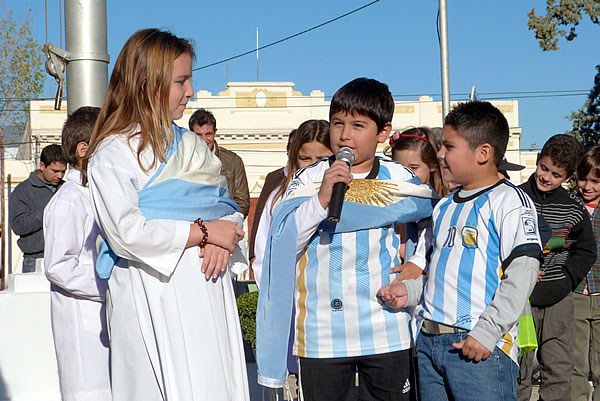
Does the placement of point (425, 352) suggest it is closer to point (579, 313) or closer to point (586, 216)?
point (586, 216)

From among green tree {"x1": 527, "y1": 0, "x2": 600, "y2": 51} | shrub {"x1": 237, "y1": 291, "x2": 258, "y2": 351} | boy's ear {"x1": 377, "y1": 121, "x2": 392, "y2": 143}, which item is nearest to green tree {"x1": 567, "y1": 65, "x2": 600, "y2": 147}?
green tree {"x1": 527, "y1": 0, "x2": 600, "y2": 51}

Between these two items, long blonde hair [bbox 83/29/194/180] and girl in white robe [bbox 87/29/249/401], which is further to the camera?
long blonde hair [bbox 83/29/194/180]

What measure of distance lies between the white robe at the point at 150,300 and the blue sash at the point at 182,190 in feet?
0.17

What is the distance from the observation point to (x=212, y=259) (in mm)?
3094

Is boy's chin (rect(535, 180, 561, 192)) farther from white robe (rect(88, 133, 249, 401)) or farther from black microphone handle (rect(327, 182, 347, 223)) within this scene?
white robe (rect(88, 133, 249, 401))

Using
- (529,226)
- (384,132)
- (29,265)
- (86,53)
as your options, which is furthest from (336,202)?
(29,265)

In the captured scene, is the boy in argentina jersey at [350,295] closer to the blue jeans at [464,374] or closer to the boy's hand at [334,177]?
the boy's hand at [334,177]

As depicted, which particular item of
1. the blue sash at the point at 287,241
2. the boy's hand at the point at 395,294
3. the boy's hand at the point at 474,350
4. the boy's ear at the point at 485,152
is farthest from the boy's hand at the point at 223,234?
the boy's ear at the point at 485,152

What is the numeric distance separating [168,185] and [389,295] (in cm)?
114

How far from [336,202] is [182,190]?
0.66 metres

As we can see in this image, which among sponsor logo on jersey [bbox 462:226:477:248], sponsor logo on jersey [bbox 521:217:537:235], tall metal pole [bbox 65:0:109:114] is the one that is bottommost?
sponsor logo on jersey [bbox 462:226:477:248]

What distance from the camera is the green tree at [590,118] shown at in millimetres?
22359

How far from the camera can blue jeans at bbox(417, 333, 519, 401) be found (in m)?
3.20

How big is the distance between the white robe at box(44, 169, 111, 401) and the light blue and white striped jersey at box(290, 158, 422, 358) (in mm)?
1006
